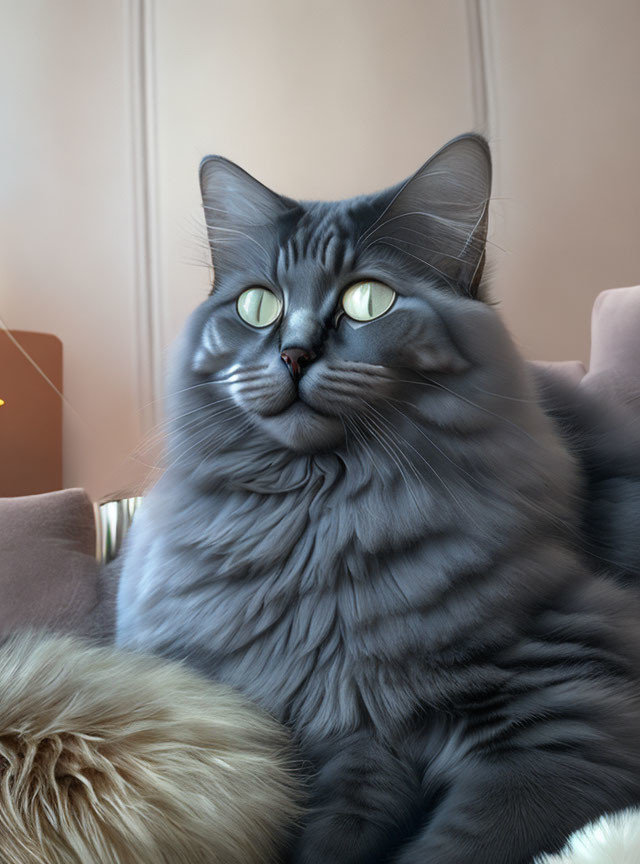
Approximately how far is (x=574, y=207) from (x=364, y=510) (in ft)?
10.8

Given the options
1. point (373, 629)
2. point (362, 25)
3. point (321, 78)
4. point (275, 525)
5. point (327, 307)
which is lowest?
point (373, 629)

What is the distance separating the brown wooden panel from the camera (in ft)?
9.41

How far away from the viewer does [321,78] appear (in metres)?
3.74

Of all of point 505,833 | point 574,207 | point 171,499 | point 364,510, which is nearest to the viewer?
point 505,833

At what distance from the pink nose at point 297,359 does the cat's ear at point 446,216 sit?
175 mm

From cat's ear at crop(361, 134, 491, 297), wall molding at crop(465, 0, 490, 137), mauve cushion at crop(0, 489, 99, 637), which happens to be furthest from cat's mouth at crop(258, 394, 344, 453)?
wall molding at crop(465, 0, 490, 137)

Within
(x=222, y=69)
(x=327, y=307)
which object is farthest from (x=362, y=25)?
(x=327, y=307)

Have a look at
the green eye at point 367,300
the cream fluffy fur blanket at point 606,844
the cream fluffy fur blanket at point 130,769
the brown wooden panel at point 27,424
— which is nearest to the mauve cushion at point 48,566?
the cream fluffy fur blanket at point 130,769

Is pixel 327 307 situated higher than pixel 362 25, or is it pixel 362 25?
pixel 362 25

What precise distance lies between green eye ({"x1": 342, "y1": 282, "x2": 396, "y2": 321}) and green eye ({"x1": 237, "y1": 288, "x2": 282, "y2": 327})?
0.09m

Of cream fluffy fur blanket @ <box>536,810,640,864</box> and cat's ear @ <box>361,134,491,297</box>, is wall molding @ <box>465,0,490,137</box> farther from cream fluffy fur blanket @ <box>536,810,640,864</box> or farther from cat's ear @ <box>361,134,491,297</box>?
cream fluffy fur blanket @ <box>536,810,640,864</box>

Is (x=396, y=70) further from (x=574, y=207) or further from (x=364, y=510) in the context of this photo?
(x=364, y=510)

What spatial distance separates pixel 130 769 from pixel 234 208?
699mm

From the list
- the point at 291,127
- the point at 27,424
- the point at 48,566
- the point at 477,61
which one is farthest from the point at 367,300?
the point at 477,61
